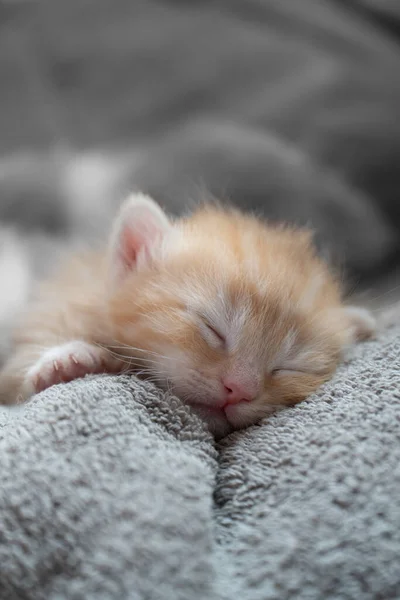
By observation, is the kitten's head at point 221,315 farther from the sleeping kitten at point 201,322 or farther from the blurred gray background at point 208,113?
the blurred gray background at point 208,113

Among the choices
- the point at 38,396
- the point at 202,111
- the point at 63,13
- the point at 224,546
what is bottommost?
the point at 224,546

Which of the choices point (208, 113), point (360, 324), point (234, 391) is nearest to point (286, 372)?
point (234, 391)

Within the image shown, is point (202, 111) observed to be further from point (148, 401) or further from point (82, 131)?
point (148, 401)

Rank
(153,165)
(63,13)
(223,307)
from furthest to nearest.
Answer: (63,13) < (153,165) < (223,307)

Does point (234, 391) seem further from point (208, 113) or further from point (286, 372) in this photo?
point (208, 113)

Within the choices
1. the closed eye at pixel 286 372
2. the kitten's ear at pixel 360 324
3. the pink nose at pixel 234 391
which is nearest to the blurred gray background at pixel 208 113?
the kitten's ear at pixel 360 324

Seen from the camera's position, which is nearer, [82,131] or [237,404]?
[237,404]

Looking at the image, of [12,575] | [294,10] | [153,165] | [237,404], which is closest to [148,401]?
[237,404]
